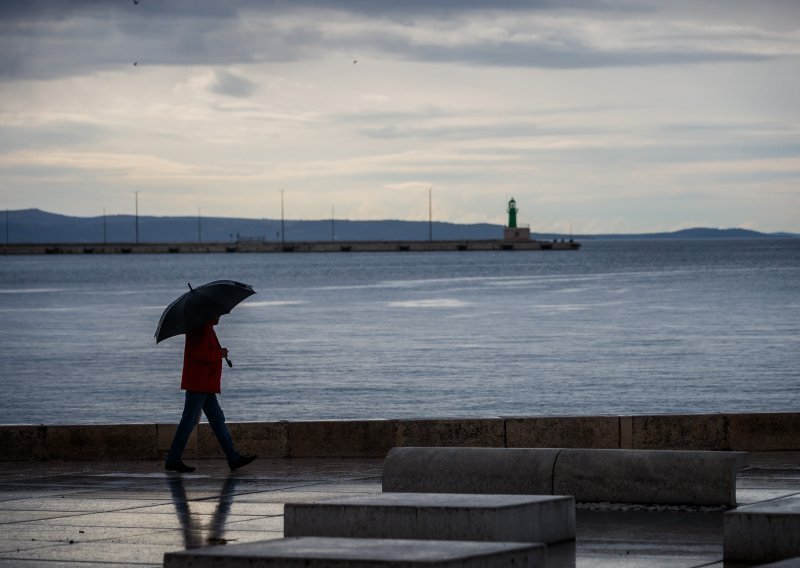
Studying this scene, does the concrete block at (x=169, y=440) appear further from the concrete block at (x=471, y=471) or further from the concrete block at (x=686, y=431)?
the concrete block at (x=686, y=431)

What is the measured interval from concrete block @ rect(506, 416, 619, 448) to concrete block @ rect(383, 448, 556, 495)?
3.46 meters

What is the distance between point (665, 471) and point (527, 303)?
77.8 m

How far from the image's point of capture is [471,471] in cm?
1062

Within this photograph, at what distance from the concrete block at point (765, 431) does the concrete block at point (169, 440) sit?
17.3 ft

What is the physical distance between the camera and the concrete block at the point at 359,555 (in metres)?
6.57

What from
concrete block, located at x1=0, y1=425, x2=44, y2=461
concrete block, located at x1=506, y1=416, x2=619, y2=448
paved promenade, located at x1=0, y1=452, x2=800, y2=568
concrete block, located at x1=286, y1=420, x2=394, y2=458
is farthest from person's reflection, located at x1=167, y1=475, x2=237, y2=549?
concrete block, located at x1=506, y1=416, x2=619, y2=448

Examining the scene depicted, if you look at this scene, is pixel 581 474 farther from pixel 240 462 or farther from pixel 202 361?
pixel 202 361

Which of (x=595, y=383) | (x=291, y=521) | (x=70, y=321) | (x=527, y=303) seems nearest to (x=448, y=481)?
(x=291, y=521)

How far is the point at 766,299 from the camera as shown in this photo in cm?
8675

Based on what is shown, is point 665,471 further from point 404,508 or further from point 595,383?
point 595,383

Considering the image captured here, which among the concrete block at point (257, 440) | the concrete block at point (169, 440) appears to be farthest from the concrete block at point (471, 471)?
the concrete block at point (169, 440)

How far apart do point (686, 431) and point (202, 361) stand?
469 centimetres

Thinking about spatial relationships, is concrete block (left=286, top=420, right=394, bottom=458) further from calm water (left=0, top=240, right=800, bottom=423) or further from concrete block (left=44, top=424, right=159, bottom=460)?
calm water (left=0, top=240, right=800, bottom=423)

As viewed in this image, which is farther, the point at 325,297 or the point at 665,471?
the point at 325,297
